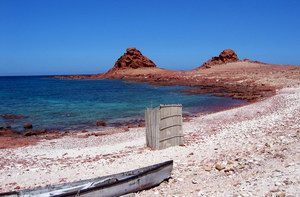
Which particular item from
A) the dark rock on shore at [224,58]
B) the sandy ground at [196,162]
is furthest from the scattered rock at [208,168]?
the dark rock on shore at [224,58]

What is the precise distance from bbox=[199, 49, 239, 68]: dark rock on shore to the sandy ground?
3068 inches

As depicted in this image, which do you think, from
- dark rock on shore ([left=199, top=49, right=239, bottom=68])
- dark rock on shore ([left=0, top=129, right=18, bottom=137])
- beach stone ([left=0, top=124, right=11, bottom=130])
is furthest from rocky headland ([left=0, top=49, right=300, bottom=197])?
dark rock on shore ([left=199, top=49, right=239, bottom=68])

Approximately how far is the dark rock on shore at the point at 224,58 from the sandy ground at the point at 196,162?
256 ft

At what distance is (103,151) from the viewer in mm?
13594

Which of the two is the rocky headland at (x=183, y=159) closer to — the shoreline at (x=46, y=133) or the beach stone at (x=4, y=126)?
the shoreline at (x=46, y=133)

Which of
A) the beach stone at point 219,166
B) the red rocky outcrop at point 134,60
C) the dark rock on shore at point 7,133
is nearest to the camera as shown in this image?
the beach stone at point 219,166

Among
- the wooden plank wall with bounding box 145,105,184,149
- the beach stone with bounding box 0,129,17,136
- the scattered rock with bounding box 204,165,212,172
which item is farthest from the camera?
the beach stone with bounding box 0,129,17,136

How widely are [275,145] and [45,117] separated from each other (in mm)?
20292

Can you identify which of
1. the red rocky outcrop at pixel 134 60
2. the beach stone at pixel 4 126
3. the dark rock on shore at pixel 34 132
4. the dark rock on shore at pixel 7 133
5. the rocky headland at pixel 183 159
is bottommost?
the dark rock on shore at pixel 7 133

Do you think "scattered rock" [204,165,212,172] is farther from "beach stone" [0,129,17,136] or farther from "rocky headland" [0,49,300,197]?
"beach stone" [0,129,17,136]

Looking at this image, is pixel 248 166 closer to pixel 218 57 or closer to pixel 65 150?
pixel 65 150

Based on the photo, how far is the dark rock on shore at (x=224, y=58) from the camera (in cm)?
9169

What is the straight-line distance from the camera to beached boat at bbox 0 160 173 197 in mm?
6863

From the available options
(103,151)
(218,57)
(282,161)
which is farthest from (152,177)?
(218,57)
